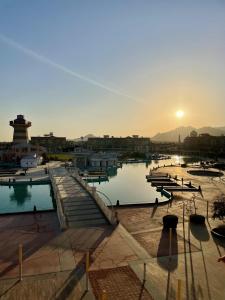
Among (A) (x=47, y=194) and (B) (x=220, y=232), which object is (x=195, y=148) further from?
(B) (x=220, y=232)

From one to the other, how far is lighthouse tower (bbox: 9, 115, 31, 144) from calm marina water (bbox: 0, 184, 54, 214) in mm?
53850

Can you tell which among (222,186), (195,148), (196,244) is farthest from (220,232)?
(195,148)

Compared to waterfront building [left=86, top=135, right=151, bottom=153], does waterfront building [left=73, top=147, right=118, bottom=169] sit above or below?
below

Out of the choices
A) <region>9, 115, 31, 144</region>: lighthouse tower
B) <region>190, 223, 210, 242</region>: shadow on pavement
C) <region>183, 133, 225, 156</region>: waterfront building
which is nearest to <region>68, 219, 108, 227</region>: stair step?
<region>190, 223, 210, 242</region>: shadow on pavement

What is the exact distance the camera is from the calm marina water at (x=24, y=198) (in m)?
33.3

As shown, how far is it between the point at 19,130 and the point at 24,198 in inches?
2582

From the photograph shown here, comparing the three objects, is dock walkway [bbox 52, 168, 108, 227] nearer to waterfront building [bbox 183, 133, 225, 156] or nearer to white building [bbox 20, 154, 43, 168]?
white building [bbox 20, 154, 43, 168]

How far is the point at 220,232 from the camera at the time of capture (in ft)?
64.1

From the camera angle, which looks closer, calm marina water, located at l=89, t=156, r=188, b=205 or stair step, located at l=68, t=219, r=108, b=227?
stair step, located at l=68, t=219, r=108, b=227

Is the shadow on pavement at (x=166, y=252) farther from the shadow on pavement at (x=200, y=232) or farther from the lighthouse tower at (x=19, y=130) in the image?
the lighthouse tower at (x=19, y=130)

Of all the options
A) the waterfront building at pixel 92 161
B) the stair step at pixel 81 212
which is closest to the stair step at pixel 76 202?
the stair step at pixel 81 212

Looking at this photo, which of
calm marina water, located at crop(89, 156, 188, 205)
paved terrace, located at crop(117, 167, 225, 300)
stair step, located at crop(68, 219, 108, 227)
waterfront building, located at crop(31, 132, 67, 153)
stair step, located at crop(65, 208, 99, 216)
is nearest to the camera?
paved terrace, located at crop(117, 167, 225, 300)

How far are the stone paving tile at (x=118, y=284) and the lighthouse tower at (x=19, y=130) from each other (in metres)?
91.2

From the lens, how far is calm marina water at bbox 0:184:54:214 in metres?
33.3
